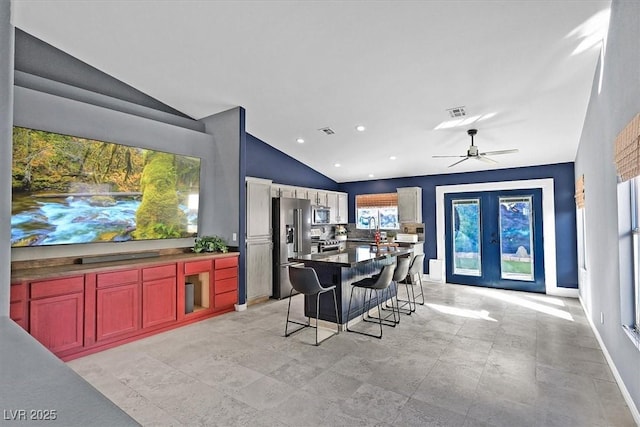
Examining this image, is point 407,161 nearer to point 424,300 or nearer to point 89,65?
point 424,300

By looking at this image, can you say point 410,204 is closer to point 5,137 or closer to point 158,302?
point 158,302

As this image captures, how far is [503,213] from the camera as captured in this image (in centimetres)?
669

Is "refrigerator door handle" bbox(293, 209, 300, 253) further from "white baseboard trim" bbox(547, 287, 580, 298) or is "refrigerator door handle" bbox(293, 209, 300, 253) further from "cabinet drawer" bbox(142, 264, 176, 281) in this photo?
"white baseboard trim" bbox(547, 287, 580, 298)

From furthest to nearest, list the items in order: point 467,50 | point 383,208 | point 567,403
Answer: point 383,208 → point 467,50 → point 567,403

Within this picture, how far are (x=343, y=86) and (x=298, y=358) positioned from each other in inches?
130

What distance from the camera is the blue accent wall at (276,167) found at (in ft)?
20.4

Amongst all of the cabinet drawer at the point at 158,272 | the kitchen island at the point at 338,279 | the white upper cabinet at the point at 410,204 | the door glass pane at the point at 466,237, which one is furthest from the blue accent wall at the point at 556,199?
the cabinet drawer at the point at 158,272

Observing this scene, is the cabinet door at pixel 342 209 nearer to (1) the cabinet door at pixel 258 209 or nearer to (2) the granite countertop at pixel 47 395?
(1) the cabinet door at pixel 258 209

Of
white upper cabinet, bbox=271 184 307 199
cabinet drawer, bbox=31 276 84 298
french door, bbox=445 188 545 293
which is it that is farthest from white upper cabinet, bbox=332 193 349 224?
cabinet drawer, bbox=31 276 84 298

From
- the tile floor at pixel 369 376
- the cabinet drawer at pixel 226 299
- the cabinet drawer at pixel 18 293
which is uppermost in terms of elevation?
the cabinet drawer at pixel 18 293

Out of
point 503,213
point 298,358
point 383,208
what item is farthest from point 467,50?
point 383,208

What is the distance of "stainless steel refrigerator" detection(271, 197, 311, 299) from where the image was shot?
589cm

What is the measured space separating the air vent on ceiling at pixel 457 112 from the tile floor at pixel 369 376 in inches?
114

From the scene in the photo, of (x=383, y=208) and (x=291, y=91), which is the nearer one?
(x=291, y=91)
